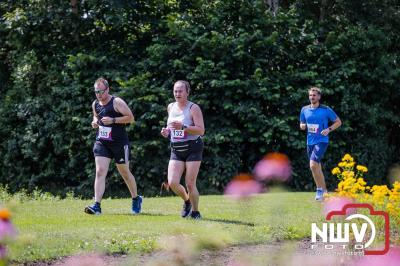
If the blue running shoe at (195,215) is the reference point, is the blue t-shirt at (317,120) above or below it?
above

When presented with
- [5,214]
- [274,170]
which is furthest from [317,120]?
[5,214]

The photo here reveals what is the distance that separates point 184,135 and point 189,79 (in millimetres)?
8797

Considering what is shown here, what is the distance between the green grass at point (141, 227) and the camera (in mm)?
6963

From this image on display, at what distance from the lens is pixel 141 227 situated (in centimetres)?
886

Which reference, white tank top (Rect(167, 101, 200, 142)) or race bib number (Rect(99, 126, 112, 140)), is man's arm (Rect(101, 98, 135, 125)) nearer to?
race bib number (Rect(99, 126, 112, 140))

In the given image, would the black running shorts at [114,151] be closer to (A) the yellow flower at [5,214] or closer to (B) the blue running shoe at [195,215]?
(B) the blue running shoe at [195,215]

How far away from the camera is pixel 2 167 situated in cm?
1995

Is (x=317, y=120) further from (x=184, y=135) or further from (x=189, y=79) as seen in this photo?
(x=189, y=79)

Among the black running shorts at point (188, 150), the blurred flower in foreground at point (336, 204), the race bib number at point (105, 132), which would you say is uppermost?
the race bib number at point (105, 132)

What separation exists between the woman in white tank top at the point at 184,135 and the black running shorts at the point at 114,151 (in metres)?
1.00

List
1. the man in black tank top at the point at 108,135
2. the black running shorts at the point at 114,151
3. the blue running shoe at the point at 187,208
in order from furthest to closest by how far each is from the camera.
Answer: the black running shorts at the point at 114,151
the man in black tank top at the point at 108,135
the blue running shoe at the point at 187,208

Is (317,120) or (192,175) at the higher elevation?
(317,120)

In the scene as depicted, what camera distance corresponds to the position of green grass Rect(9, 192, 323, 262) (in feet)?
22.8

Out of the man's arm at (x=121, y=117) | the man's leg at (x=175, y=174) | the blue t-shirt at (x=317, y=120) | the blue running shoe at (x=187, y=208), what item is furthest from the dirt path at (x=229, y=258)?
the blue t-shirt at (x=317, y=120)
